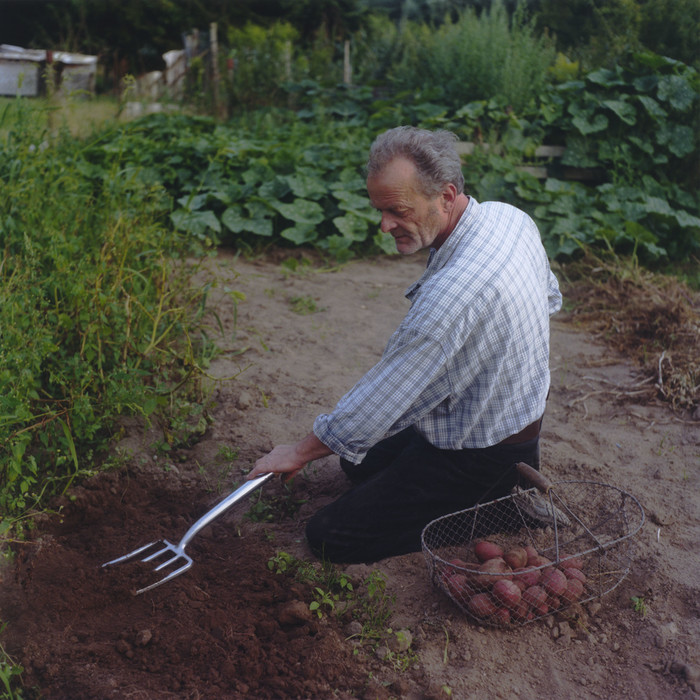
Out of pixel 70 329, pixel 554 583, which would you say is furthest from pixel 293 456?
pixel 70 329

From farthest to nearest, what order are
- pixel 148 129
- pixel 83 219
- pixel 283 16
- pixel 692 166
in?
pixel 283 16, pixel 148 129, pixel 692 166, pixel 83 219

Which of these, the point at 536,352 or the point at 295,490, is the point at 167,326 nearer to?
the point at 295,490

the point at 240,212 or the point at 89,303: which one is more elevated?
the point at 89,303

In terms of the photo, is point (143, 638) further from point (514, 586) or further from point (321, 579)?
point (514, 586)

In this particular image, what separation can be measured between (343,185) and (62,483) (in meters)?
4.00

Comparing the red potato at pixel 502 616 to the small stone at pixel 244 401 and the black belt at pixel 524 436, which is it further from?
the small stone at pixel 244 401

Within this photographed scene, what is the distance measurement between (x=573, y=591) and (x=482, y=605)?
1.09 ft

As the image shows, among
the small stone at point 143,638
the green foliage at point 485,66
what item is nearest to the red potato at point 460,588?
the small stone at point 143,638

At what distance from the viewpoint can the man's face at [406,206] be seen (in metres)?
2.62

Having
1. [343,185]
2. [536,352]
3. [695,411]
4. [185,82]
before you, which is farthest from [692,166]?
[185,82]

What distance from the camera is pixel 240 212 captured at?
20.8 ft

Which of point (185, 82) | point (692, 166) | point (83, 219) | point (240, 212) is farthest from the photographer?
point (185, 82)

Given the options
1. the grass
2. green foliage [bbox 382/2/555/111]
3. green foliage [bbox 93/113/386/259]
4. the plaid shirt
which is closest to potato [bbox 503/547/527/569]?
the plaid shirt

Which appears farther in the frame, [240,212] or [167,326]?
[240,212]
